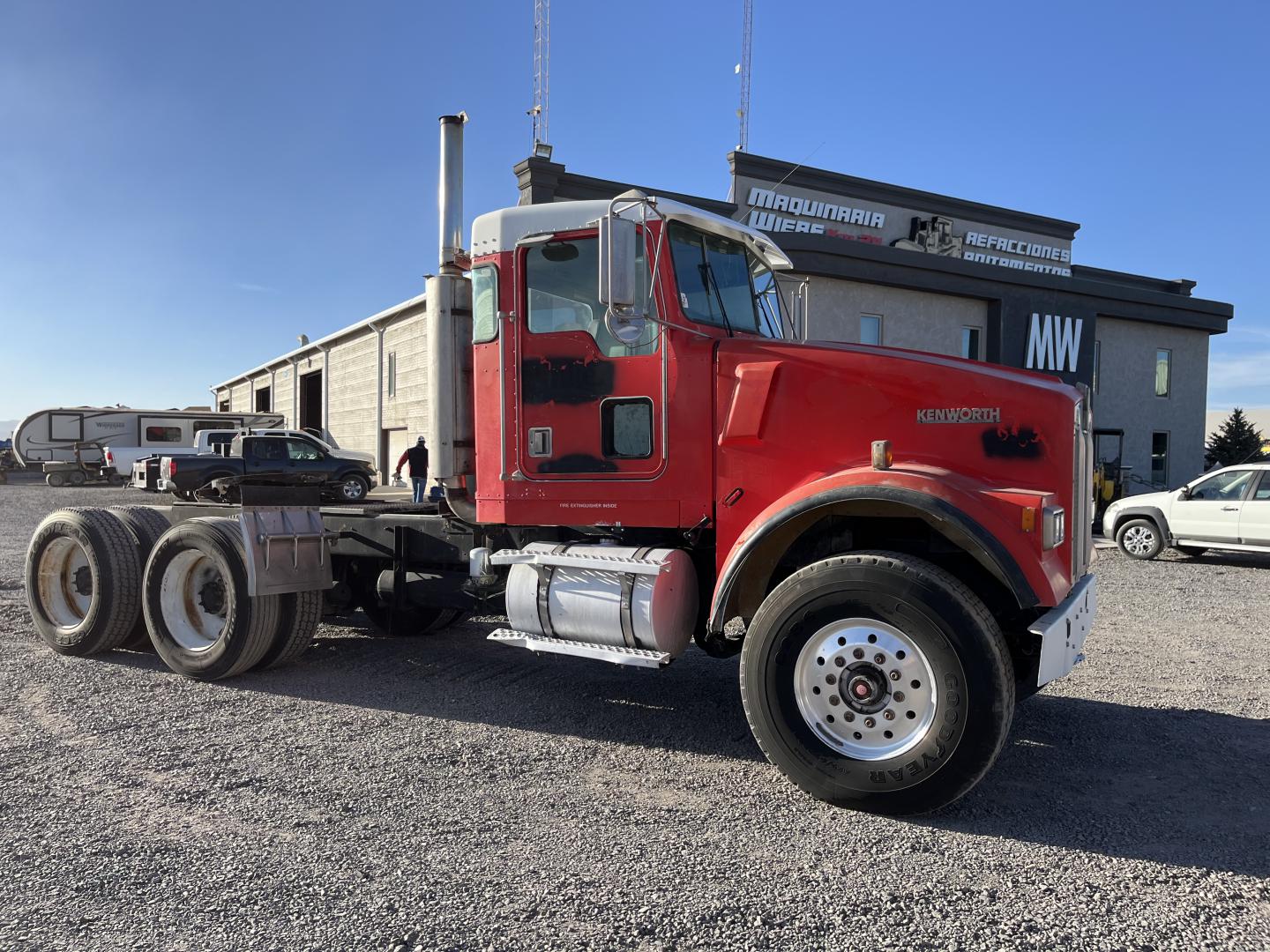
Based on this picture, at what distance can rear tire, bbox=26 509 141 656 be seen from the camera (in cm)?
642

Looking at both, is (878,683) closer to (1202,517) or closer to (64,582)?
(64,582)

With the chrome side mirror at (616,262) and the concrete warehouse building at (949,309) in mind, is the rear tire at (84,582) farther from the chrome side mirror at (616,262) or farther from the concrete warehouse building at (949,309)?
the concrete warehouse building at (949,309)

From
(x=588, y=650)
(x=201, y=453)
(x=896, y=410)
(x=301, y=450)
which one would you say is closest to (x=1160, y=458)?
(x=301, y=450)

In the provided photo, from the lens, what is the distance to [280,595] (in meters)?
5.93

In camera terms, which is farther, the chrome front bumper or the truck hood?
the truck hood

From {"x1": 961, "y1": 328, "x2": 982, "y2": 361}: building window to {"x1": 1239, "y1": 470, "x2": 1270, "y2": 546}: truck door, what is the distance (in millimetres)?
11629

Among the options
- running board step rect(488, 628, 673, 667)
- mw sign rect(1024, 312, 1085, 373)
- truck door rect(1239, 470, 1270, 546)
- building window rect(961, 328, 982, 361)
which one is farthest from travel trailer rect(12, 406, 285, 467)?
running board step rect(488, 628, 673, 667)

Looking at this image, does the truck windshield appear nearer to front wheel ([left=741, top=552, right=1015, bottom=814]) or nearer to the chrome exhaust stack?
the chrome exhaust stack

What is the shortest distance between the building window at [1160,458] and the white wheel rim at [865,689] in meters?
27.8

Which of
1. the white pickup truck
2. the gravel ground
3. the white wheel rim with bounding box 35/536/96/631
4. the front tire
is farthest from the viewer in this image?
the front tire

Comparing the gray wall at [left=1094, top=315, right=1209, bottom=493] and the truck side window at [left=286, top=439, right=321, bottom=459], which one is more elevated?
the gray wall at [left=1094, top=315, right=1209, bottom=493]

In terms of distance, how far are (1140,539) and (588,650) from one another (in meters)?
12.1

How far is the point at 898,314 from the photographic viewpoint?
2227 centimetres

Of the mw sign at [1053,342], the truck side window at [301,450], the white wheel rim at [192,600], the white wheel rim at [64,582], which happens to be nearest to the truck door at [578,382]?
the white wheel rim at [192,600]
